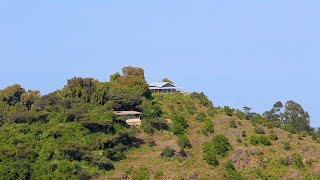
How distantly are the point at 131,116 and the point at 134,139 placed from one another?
665 cm

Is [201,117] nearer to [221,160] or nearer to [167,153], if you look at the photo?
[221,160]

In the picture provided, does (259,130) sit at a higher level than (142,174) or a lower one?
higher

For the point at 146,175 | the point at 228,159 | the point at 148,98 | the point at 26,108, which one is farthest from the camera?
the point at 148,98

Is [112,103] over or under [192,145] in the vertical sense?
over

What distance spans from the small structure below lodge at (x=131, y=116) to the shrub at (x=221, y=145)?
1108 centimetres

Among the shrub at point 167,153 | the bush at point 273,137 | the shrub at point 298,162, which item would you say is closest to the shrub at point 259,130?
the bush at point 273,137

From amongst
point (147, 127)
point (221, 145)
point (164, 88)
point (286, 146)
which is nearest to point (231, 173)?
point (221, 145)

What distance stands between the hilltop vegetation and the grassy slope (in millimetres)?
117

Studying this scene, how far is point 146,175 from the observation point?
248 ft

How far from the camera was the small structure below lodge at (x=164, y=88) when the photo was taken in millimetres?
107750

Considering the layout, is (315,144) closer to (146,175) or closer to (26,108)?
(146,175)

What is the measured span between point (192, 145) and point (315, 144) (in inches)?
675

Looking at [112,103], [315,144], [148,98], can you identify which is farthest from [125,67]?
[315,144]

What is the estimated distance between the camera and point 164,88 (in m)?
108
